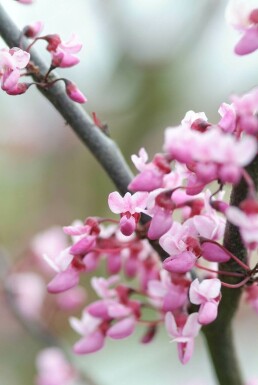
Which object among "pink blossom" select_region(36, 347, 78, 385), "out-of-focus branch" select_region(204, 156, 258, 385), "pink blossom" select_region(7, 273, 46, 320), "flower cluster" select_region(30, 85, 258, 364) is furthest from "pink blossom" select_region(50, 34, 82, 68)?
"pink blossom" select_region(7, 273, 46, 320)

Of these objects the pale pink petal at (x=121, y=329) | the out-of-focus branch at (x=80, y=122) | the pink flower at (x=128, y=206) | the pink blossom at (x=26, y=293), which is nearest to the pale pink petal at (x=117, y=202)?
the pink flower at (x=128, y=206)

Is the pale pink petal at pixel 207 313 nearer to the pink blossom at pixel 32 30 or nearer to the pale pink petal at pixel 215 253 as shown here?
the pale pink petal at pixel 215 253

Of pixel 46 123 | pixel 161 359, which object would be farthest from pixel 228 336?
pixel 46 123

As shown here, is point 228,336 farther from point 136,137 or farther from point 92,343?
point 136,137

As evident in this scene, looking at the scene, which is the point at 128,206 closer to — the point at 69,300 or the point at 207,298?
the point at 207,298

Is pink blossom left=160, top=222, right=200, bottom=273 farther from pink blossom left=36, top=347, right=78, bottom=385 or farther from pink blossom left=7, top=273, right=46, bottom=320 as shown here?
pink blossom left=7, top=273, right=46, bottom=320
